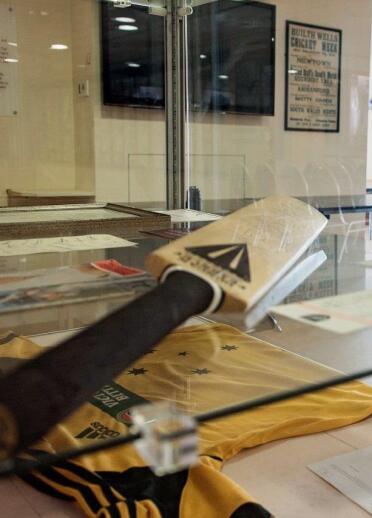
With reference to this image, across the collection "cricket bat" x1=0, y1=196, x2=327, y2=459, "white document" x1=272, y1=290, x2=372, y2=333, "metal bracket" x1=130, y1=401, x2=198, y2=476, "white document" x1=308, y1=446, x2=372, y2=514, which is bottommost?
"white document" x1=308, y1=446, x2=372, y2=514

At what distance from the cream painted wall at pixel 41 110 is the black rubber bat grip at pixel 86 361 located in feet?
3.78

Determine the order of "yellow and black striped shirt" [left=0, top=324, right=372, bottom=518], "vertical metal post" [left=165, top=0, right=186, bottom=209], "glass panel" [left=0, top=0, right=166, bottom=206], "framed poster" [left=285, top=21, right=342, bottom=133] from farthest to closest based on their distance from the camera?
1. "framed poster" [left=285, top=21, right=342, bottom=133]
2. "glass panel" [left=0, top=0, right=166, bottom=206]
3. "vertical metal post" [left=165, top=0, right=186, bottom=209]
4. "yellow and black striped shirt" [left=0, top=324, right=372, bottom=518]

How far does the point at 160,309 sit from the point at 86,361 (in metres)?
0.06

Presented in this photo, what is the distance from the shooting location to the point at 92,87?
1669 mm

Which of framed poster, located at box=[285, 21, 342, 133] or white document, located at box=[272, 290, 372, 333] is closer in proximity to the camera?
white document, located at box=[272, 290, 372, 333]

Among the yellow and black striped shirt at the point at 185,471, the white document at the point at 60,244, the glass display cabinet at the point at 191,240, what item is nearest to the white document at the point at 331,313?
the glass display cabinet at the point at 191,240

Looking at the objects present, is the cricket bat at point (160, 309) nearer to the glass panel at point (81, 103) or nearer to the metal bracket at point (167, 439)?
the metal bracket at point (167, 439)

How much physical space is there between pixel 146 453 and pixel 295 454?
1.81 ft

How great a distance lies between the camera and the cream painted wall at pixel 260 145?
4.92 feet

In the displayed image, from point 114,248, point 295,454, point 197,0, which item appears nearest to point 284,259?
point 114,248

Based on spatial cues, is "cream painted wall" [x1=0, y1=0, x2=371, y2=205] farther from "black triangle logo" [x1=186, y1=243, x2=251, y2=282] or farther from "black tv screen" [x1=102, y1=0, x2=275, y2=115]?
"black triangle logo" [x1=186, y1=243, x2=251, y2=282]

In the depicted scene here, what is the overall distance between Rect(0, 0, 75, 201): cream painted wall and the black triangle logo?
3.60 ft

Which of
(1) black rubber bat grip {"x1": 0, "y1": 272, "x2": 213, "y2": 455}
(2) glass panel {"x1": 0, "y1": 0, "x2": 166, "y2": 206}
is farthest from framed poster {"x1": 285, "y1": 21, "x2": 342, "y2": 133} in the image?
(1) black rubber bat grip {"x1": 0, "y1": 272, "x2": 213, "y2": 455}

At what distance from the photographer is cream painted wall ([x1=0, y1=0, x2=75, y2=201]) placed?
1399 millimetres
